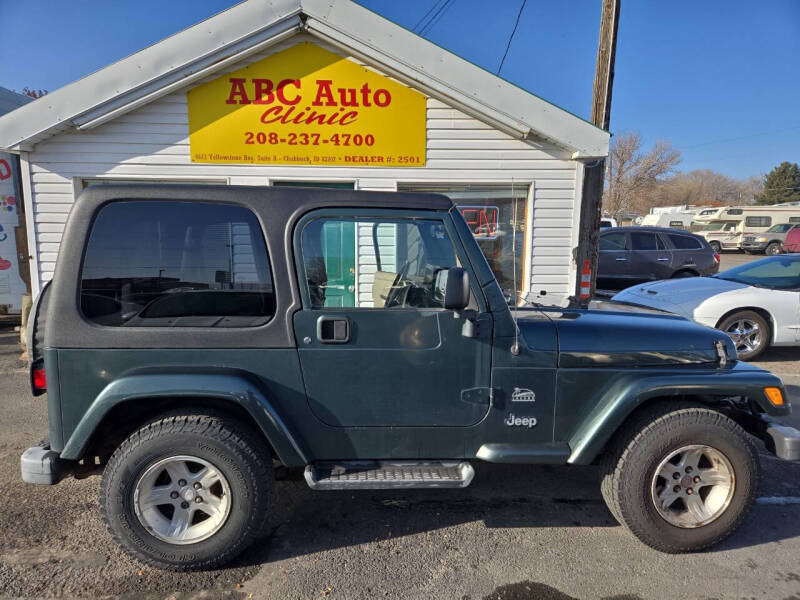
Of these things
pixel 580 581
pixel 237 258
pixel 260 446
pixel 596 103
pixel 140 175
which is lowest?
pixel 580 581

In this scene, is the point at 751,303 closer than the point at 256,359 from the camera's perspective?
No

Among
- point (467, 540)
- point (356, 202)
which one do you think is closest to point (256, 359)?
point (356, 202)

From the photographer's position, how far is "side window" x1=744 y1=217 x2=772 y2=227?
97.6 feet

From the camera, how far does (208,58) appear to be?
6508 millimetres

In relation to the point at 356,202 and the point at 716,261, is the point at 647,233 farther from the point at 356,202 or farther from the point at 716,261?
the point at 356,202

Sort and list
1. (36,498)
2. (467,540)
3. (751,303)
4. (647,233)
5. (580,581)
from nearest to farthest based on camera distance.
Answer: (580,581) → (467,540) → (36,498) → (751,303) → (647,233)

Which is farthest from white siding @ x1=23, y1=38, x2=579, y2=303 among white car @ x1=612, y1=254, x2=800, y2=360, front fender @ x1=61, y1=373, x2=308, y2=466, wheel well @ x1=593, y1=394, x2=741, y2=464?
front fender @ x1=61, y1=373, x2=308, y2=466

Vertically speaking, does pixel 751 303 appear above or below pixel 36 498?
above

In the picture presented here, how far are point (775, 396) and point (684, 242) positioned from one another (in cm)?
A: 1025

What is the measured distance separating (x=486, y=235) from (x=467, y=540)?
564cm

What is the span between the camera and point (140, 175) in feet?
22.5

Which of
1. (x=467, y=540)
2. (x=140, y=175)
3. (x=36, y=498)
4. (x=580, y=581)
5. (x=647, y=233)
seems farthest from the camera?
(x=647, y=233)

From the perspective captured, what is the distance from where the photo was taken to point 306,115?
696 cm

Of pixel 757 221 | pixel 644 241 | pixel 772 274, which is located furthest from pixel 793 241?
pixel 772 274
